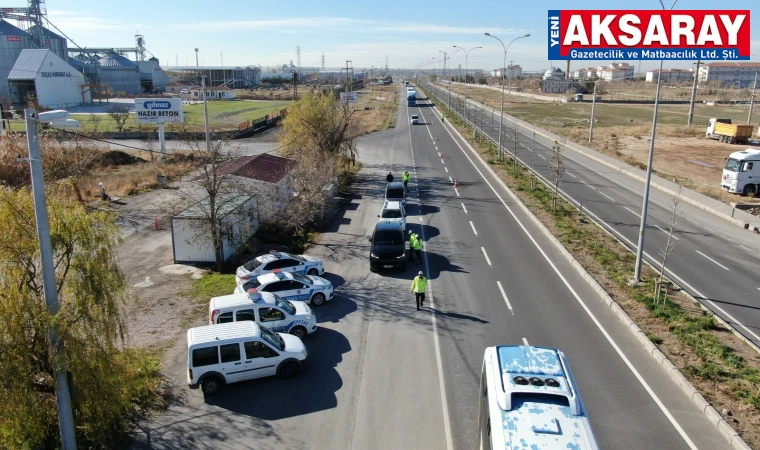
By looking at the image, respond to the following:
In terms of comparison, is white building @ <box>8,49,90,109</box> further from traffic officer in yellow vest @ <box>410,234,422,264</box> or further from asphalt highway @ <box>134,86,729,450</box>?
traffic officer in yellow vest @ <box>410,234,422,264</box>

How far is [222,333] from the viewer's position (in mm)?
14102

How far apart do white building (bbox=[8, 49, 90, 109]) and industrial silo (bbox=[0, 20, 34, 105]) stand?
11.3 m

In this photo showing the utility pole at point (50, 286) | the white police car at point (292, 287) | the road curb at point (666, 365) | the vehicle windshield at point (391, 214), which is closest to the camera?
the utility pole at point (50, 286)

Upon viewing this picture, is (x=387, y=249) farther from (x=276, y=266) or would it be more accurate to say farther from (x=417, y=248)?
(x=276, y=266)

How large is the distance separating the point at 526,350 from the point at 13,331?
926cm

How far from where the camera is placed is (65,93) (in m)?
90.5

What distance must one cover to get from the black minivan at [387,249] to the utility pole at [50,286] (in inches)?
526

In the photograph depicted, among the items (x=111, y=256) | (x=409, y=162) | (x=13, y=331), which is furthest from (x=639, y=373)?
(x=409, y=162)

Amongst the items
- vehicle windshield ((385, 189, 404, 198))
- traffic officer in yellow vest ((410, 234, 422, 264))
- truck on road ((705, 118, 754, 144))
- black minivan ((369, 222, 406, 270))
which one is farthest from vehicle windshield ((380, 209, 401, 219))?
truck on road ((705, 118, 754, 144))

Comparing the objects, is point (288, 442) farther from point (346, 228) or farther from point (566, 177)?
point (566, 177)

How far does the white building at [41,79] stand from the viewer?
84.5 m

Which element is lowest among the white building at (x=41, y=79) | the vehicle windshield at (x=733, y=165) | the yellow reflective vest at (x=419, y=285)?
the yellow reflective vest at (x=419, y=285)

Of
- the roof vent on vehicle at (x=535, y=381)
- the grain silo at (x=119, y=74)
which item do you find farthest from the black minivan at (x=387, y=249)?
the grain silo at (x=119, y=74)

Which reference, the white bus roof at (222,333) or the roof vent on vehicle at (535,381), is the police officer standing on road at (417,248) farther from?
the roof vent on vehicle at (535,381)
